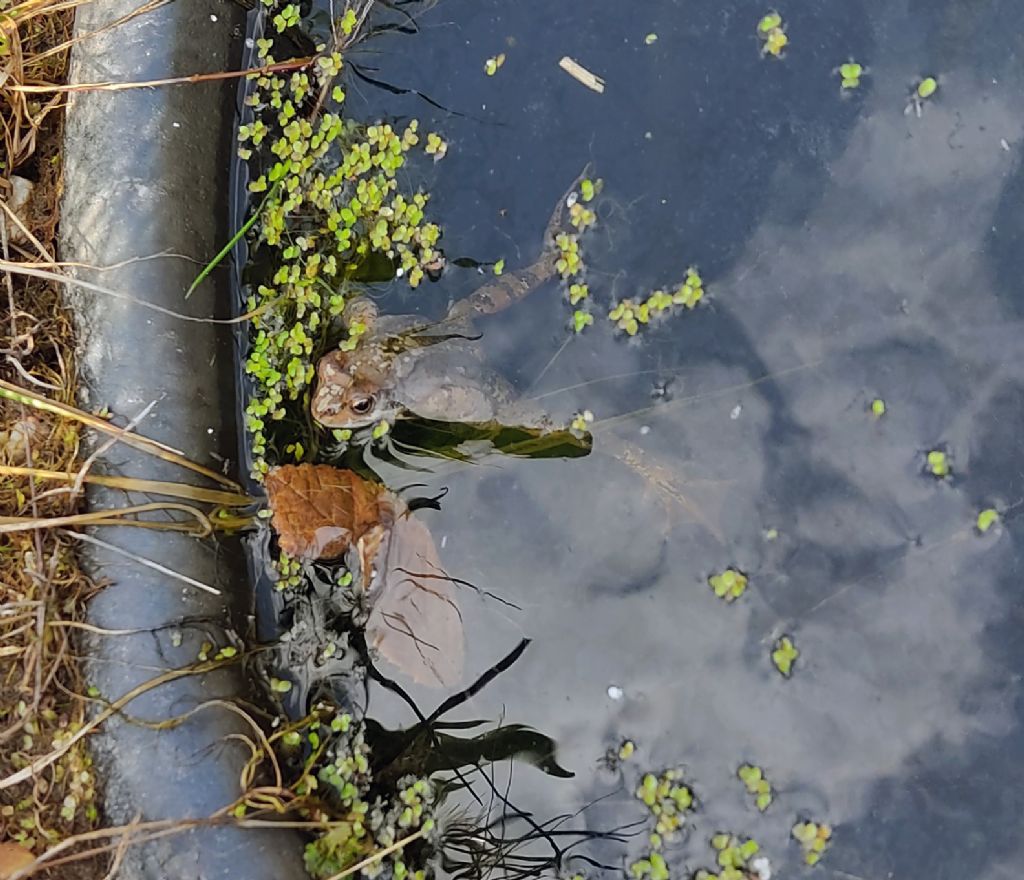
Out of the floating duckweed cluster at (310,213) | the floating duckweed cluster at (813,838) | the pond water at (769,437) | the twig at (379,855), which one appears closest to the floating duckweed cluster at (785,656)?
the pond water at (769,437)

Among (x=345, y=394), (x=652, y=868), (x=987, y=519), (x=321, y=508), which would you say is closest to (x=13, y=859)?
(x=321, y=508)

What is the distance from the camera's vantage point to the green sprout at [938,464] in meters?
1.98

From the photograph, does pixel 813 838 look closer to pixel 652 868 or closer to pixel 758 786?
pixel 758 786

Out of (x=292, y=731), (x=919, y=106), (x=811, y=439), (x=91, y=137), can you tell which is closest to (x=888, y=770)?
(x=811, y=439)

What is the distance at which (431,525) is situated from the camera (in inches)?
87.4

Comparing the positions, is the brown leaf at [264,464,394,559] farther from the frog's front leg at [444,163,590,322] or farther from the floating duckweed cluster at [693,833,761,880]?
the floating duckweed cluster at [693,833,761,880]

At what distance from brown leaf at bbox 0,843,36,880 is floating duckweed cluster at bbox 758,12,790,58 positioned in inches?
102

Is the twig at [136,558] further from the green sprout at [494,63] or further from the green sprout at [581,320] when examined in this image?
the green sprout at [494,63]

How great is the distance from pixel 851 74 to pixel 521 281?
3.05ft

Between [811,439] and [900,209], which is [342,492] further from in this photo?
[900,209]

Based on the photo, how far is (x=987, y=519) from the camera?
196cm

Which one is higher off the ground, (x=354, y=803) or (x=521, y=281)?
(x=521, y=281)

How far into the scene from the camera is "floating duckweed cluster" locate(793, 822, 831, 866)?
1961mm

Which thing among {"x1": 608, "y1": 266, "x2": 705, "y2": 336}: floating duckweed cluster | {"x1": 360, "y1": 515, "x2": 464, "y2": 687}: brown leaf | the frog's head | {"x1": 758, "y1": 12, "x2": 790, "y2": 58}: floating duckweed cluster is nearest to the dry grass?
the frog's head
